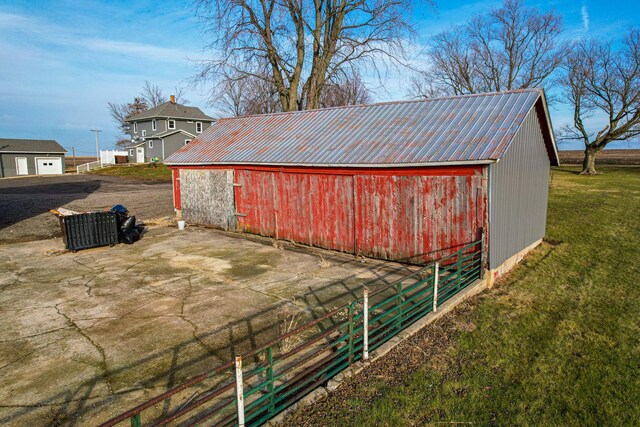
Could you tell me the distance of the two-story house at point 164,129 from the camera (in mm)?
50528

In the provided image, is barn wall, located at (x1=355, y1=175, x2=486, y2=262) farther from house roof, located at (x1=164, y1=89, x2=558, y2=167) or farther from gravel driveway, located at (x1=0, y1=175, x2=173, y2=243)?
gravel driveway, located at (x1=0, y1=175, x2=173, y2=243)

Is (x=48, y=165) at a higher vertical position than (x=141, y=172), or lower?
higher

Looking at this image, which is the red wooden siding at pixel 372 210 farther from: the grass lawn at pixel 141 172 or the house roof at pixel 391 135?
the grass lawn at pixel 141 172

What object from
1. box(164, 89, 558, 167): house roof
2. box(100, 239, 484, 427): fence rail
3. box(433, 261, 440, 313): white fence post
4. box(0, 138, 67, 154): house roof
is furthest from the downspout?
box(0, 138, 67, 154): house roof

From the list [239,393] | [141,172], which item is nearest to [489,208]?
[239,393]

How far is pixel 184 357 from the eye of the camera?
241 inches

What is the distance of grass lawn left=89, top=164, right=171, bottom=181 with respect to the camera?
4128cm

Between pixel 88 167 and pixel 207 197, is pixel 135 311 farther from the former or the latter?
pixel 88 167

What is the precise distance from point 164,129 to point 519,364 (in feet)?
174

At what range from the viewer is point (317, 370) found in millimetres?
5809

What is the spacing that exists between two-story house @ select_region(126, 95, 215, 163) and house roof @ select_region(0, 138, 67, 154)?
9117 millimetres

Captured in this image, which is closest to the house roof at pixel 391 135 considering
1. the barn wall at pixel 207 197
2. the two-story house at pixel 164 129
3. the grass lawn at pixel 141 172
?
the barn wall at pixel 207 197

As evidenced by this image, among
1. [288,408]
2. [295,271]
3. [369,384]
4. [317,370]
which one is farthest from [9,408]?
[295,271]

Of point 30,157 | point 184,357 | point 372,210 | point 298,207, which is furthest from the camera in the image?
point 30,157
